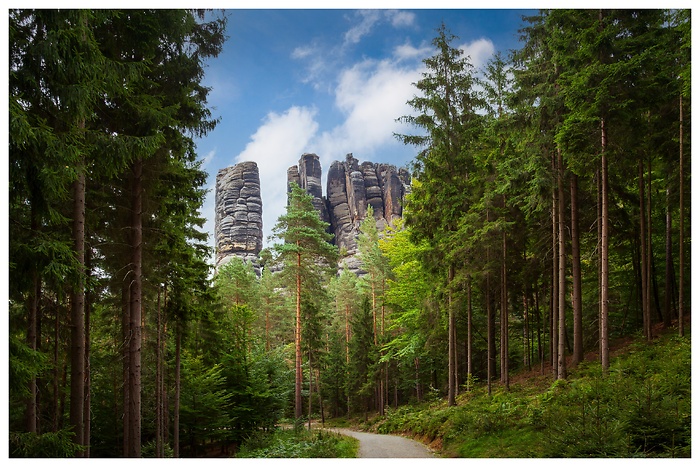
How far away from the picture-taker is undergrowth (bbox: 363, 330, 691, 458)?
5328 mm

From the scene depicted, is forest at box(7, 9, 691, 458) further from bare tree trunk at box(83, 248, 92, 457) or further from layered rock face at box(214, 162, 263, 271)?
layered rock face at box(214, 162, 263, 271)

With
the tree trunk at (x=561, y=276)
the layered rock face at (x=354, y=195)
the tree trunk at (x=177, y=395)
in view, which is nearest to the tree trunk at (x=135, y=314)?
the tree trunk at (x=177, y=395)

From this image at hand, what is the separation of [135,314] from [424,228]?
863 centimetres

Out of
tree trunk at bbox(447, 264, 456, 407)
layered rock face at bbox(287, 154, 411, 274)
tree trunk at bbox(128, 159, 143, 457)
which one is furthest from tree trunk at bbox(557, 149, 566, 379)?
layered rock face at bbox(287, 154, 411, 274)

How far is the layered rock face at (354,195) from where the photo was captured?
41844 mm

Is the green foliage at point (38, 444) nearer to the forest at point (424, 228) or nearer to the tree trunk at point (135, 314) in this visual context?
the forest at point (424, 228)

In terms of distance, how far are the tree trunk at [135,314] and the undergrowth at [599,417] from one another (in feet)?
16.3

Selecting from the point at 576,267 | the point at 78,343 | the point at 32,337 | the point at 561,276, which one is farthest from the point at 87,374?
the point at 576,267

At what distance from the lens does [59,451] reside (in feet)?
15.4

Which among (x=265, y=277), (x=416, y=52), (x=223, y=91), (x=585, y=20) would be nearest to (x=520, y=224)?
(x=585, y=20)

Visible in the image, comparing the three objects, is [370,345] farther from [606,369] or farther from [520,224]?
[606,369]

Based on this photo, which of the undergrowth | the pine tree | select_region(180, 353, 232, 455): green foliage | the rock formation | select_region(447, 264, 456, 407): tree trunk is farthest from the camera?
the rock formation

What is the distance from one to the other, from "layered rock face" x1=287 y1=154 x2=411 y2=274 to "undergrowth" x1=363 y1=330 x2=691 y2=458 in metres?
31.5

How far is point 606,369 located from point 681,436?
294 centimetres
